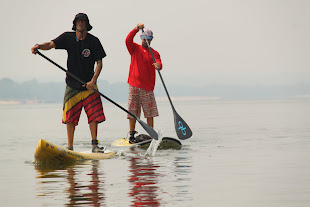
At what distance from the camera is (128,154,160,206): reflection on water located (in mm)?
6527

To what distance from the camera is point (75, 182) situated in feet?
25.7

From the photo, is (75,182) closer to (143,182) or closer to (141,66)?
(143,182)

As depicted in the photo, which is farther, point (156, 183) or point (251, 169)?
point (251, 169)

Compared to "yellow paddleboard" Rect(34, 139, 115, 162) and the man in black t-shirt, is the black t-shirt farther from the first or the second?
"yellow paddleboard" Rect(34, 139, 115, 162)

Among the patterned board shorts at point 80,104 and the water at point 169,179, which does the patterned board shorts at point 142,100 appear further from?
the patterned board shorts at point 80,104

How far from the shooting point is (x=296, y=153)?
37.6 feet

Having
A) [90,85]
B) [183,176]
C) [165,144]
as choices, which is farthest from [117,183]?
[165,144]

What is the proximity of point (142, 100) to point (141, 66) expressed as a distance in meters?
0.69

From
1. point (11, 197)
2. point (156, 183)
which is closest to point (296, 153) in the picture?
point (156, 183)

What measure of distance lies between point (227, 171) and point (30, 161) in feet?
11.0

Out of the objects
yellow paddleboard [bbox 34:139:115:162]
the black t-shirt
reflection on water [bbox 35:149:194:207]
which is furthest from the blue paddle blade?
yellow paddleboard [bbox 34:139:115:162]

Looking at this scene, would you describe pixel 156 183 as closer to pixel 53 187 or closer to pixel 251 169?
pixel 53 187

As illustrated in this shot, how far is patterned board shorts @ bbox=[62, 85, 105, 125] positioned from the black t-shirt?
14cm

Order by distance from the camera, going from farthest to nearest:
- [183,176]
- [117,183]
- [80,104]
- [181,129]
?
1. [181,129]
2. [80,104]
3. [183,176]
4. [117,183]
